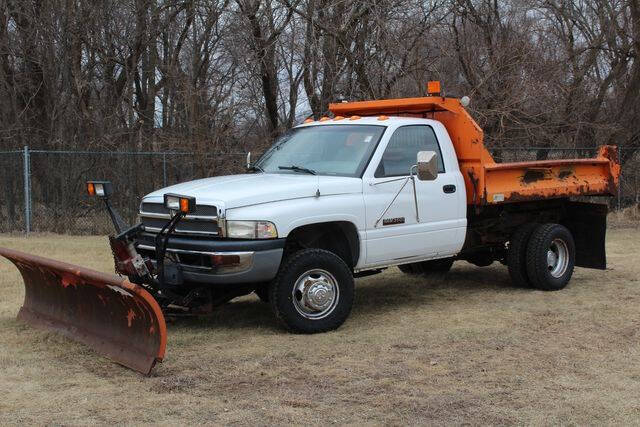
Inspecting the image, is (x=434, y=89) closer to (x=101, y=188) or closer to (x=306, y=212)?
(x=306, y=212)

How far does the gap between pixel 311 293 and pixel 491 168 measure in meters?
2.66

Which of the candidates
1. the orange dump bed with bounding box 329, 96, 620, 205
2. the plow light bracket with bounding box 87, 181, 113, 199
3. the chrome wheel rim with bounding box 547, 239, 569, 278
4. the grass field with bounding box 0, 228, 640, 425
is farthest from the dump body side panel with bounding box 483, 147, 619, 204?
the plow light bracket with bounding box 87, 181, 113, 199

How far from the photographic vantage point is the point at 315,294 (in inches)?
271

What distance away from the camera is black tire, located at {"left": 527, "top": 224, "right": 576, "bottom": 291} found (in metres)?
8.96

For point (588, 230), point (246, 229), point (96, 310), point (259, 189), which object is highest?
point (259, 189)

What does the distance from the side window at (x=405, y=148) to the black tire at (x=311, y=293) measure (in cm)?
107

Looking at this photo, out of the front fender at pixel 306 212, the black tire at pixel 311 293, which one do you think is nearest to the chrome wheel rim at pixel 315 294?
the black tire at pixel 311 293

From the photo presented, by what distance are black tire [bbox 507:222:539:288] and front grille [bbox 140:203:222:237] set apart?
13.4ft

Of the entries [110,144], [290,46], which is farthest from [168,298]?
[110,144]

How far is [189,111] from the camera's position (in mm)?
18547

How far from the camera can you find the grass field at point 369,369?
4.94m

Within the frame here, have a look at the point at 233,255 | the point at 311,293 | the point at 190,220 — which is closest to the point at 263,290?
the point at 311,293

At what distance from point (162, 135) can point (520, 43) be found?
8734mm

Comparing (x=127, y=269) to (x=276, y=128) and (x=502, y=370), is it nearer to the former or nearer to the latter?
(x=502, y=370)
